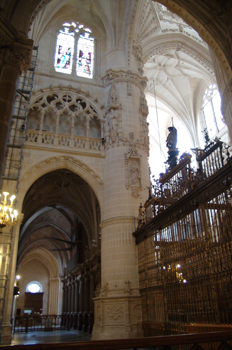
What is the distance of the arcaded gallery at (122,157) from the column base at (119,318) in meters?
0.04

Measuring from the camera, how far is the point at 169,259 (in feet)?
29.4

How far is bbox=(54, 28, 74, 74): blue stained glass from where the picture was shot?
16.6 metres

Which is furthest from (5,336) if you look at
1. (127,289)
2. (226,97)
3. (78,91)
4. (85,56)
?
(85,56)

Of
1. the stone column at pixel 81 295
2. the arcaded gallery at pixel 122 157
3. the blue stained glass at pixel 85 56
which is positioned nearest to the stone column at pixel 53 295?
the arcaded gallery at pixel 122 157

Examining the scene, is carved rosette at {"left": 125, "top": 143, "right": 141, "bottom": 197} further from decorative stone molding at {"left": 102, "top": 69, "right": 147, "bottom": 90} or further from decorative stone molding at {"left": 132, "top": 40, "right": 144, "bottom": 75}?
decorative stone molding at {"left": 132, "top": 40, "right": 144, "bottom": 75}

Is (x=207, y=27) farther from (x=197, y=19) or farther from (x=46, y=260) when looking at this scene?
(x=46, y=260)

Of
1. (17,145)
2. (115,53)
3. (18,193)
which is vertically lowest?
(18,193)

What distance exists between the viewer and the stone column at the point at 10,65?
19.5ft

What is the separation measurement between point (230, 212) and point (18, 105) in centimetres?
1089

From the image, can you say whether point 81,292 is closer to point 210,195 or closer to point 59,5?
point 210,195

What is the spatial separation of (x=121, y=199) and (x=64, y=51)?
9.42m

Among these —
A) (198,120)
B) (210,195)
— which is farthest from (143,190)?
(198,120)

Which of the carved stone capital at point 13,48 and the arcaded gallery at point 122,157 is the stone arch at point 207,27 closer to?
the arcaded gallery at point 122,157

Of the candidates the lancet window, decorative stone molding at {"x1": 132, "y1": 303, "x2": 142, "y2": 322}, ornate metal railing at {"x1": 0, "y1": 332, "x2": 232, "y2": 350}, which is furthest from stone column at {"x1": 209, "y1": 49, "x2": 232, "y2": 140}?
→ the lancet window
